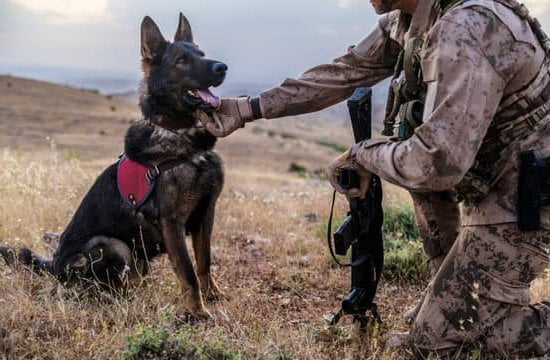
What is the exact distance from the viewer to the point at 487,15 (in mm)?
3195

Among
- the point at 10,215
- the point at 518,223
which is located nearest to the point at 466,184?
the point at 518,223

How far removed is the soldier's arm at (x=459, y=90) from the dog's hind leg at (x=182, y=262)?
6.56ft

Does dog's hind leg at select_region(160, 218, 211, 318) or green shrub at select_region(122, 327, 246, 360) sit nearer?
green shrub at select_region(122, 327, 246, 360)

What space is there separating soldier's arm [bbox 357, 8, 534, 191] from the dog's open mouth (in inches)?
67.8

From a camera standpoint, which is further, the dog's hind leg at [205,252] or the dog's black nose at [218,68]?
the dog's hind leg at [205,252]

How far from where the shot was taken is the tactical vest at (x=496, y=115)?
11.2ft

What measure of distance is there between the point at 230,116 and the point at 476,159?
1811mm

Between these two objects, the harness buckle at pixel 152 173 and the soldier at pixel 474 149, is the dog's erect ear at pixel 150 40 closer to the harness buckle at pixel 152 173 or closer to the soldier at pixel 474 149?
the harness buckle at pixel 152 173

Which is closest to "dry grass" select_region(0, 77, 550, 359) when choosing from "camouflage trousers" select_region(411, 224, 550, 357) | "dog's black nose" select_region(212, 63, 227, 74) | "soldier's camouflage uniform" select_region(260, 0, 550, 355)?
"camouflage trousers" select_region(411, 224, 550, 357)

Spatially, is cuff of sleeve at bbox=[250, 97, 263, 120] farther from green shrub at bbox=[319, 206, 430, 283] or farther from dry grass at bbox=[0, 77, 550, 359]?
green shrub at bbox=[319, 206, 430, 283]

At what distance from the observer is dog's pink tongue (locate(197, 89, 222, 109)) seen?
14.9ft

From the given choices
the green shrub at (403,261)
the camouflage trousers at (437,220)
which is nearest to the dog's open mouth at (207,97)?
the camouflage trousers at (437,220)

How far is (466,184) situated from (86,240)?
2.87 m

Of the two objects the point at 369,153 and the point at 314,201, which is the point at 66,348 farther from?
the point at 314,201
